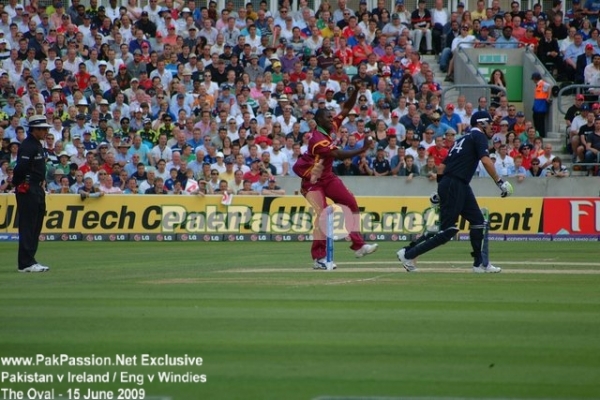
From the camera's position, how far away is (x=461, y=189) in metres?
15.3

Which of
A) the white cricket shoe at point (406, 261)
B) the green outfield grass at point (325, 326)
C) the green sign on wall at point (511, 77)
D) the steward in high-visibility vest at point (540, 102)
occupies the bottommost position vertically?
the green outfield grass at point (325, 326)

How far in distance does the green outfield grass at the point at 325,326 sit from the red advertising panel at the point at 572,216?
25.6 feet

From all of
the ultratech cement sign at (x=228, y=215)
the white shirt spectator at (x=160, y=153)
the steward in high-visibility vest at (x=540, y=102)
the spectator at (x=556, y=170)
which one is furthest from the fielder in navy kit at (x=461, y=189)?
the steward in high-visibility vest at (x=540, y=102)

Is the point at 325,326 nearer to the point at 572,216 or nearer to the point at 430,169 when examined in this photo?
the point at 572,216

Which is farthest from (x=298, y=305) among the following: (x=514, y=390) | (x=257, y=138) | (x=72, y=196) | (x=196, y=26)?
(x=196, y=26)

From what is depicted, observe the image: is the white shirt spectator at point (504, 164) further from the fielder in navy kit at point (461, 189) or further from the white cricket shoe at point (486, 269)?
the fielder in navy kit at point (461, 189)

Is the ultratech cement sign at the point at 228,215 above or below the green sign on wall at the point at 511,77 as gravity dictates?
below

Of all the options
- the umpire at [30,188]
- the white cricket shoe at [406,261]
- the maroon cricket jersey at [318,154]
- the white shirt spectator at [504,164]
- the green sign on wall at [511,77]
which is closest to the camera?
the white cricket shoe at [406,261]

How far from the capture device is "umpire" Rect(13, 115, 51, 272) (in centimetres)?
1628

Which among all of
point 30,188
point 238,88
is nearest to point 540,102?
point 238,88

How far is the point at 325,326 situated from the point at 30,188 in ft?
23.3

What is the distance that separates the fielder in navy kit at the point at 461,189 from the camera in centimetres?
1525

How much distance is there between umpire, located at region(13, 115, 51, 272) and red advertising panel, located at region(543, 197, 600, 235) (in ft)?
41.3

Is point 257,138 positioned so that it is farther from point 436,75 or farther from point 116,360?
point 116,360
